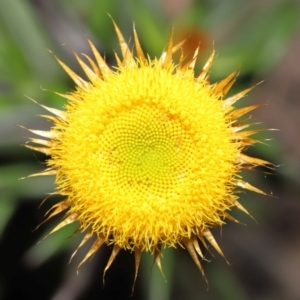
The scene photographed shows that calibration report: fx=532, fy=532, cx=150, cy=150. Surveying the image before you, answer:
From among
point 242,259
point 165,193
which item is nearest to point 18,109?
point 165,193

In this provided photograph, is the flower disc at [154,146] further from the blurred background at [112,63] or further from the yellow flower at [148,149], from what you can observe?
the blurred background at [112,63]

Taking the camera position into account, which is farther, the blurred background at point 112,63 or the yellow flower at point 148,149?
the blurred background at point 112,63

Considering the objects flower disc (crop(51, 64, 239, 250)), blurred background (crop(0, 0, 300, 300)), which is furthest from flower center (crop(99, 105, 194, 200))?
blurred background (crop(0, 0, 300, 300))

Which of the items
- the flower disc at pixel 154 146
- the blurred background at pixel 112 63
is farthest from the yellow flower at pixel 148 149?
the blurred background at pixel 112 63

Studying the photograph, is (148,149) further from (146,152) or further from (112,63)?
(112,63)

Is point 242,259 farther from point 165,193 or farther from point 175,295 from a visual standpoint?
point 165,193

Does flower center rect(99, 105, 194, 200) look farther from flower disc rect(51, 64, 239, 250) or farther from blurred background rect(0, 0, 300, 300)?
blurred background rect(0, 0, 300, 300)
